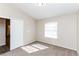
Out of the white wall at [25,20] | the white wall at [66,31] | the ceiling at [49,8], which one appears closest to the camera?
the ceiling at [49,8]

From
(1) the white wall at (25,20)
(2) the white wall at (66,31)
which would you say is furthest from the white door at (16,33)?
(2) the white wall at (66,31)

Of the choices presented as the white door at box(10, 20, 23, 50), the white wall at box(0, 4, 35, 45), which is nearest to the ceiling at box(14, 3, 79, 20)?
the white wall at box(0, 4, 35, 45)

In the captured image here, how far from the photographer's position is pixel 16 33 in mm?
3496

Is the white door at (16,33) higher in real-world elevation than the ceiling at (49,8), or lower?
lower

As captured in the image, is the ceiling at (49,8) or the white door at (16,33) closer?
the ceiling at (49,8)

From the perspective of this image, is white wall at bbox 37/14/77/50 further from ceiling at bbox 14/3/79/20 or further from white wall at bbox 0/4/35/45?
white wall at bbox 0/4/35/45

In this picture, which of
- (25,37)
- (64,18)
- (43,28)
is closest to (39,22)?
(43,28)

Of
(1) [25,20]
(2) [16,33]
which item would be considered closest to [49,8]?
(2) [16,33]

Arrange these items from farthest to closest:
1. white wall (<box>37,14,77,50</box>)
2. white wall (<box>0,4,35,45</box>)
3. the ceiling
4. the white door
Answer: the white door, white wall (<box>37,14,77,50</box>), white wall (<box>0,4,35,45</box>), the ceiling

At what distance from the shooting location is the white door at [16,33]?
331 cm

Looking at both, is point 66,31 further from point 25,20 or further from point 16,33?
point 16,33

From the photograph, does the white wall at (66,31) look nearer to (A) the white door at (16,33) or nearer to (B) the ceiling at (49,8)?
(B) the ceiling at (49,8)

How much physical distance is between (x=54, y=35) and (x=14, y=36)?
1943 mm

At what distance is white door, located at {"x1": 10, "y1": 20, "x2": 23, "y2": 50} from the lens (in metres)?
3.31
